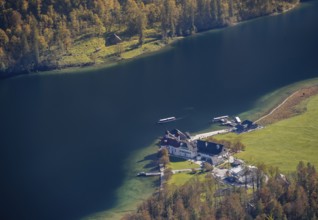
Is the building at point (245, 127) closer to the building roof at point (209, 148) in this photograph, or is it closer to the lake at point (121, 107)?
the lake at point (121, 107)

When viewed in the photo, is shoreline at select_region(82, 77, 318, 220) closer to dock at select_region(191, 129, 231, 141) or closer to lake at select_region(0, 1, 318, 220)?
lake at select_region(0, 1, 318, 220)

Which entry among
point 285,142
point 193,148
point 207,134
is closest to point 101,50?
point 207,134

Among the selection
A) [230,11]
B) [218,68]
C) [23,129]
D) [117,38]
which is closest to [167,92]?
[218,68]

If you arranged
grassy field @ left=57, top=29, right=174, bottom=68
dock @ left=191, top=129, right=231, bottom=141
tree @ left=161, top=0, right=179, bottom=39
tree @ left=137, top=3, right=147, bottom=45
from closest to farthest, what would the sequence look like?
dock @ left=191, top=129, right=231, bottom=141
grassy field @ left=57, top=29, right=174, bottom=68
tree @ left=137, top=3, right=147, bottom=45
tree @ left=161, top=0, right=179, bottom=39

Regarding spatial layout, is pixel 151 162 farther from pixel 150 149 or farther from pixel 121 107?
pixel 121 107

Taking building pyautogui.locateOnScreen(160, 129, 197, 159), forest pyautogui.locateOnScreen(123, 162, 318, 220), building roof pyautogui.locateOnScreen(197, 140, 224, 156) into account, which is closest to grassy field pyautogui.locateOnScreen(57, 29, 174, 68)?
building pyautogui.locateOnScreen(160, 129, 197, 159)

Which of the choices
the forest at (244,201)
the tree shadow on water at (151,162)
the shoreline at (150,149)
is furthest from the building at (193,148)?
the forest at (244,201)
